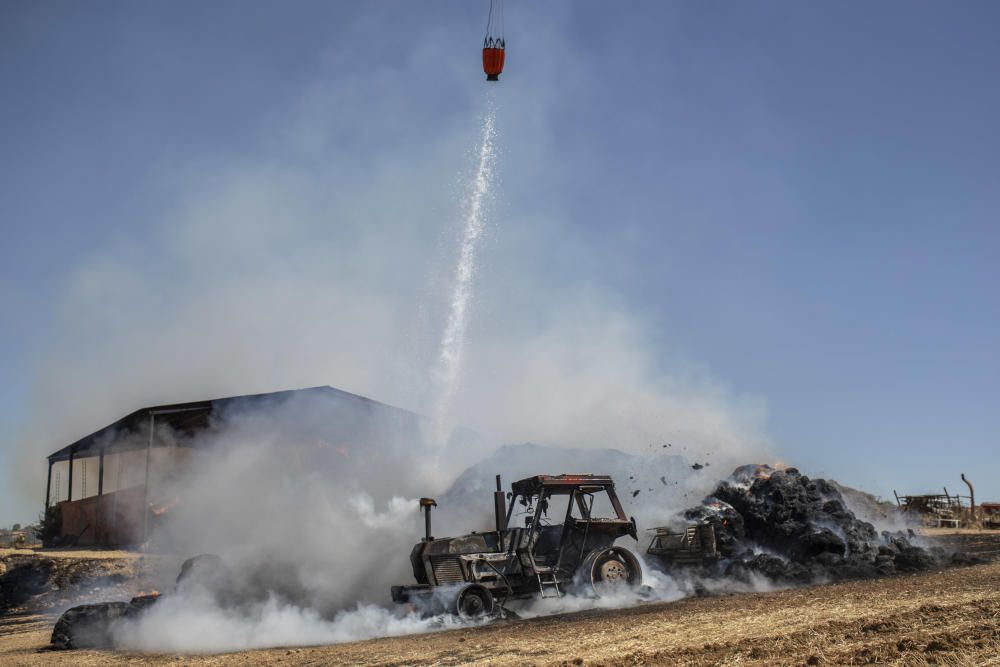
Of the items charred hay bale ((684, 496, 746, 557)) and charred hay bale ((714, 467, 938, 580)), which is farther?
charred hay bale ((684, 496, 746, 557))

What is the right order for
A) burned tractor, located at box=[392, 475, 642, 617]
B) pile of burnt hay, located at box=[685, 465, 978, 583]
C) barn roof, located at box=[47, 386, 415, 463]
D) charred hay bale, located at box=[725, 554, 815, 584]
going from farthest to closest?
1. barn roof, located at box=[47, 386, 415, 463]
2. pile of burnt hay, located at box=[685, 465, 978, 583]
3. charred hay bale, located at box=[725, 554, 815, 584]
4. burned tractor, located at box=[392, 475, 642, 617]

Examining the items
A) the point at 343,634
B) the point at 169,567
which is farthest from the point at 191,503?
the point at 343,634

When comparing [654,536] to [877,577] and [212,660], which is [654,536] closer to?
[877,577]

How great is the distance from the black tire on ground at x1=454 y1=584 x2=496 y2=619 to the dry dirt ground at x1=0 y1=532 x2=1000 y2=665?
80 centimetres

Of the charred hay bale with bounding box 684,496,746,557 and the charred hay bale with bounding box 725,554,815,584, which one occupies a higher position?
the charred hay bale with bounding box 684,496,746,557

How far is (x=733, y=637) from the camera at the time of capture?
948 cm

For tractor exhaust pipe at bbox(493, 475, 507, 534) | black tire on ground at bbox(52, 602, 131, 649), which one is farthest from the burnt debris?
black tire on ground at bbox(52, 602, 131, 649)

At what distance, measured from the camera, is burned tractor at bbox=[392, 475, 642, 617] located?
1417cm

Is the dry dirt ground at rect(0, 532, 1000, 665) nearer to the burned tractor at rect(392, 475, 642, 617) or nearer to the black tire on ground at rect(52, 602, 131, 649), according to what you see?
the black tire on ground at rect(52, 602, 131, 649)

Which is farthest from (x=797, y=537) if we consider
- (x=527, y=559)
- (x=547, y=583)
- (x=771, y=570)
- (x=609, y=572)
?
(x=527, y=559)

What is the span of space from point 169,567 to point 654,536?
14387 millimetres

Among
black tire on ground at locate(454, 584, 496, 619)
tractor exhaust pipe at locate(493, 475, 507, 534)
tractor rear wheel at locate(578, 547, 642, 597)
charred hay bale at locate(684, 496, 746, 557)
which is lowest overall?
black tire on ground at locate(454, 584, 496, 619)

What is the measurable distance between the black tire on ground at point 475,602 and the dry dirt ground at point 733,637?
2.61 feet

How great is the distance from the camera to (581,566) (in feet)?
50.4
